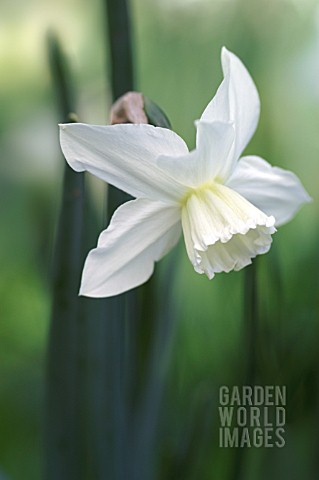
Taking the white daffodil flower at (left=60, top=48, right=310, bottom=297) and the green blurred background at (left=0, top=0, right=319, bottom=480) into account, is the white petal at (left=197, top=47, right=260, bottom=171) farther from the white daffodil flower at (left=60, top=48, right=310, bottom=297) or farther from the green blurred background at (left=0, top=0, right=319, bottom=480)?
the green blurred background at (left=0, top=0, right=319, bottom=480)

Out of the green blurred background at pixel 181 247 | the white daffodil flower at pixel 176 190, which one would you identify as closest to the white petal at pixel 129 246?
the white daffodil flower at pixel 176 190

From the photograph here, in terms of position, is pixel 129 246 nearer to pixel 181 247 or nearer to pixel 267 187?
pixel 267 187

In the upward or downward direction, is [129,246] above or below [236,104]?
below

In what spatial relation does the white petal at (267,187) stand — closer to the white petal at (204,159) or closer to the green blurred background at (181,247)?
the white petal at (204,159)

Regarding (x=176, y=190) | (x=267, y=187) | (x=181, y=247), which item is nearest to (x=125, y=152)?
(x=176, y=190)

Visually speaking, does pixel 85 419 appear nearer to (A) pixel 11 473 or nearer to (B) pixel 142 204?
(A) pixel 11 473

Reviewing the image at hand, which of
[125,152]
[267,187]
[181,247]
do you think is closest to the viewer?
[125,152]

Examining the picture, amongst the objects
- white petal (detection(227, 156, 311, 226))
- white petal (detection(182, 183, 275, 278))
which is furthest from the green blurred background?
white petal (detection(182, 183, 275, 278))

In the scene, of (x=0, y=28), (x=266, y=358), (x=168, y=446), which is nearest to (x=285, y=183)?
(x=266, y=358)
